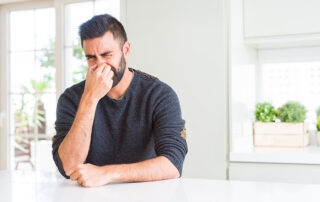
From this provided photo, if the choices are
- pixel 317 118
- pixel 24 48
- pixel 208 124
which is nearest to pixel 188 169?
pixel 208 124

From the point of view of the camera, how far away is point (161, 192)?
3.76 ft

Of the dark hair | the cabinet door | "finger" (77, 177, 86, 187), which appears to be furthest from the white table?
the cabinet door

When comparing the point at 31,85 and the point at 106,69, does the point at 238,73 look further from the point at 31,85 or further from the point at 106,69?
the point at 31,85

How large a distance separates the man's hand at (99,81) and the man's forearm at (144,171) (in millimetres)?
345

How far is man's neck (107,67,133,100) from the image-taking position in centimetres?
170

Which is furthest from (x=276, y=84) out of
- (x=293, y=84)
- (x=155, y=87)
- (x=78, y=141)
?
(x=78, y=141)

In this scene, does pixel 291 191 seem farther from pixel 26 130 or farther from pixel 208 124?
pixel 26 130

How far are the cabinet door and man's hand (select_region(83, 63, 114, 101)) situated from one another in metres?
1.20

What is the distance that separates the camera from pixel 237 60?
96.0 inches

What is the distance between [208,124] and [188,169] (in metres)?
0.30

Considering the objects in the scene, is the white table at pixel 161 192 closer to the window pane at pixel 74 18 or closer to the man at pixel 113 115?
the man at pixel 113 115

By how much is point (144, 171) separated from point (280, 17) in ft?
4.99

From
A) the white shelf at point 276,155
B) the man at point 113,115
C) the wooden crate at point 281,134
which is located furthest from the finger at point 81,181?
the wooden crate at point 281,134

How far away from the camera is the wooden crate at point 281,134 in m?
2.46
